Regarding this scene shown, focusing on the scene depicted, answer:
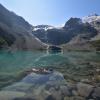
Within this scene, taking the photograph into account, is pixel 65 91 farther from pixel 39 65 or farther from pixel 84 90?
pixel 39 65

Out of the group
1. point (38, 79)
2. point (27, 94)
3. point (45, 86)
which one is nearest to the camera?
point (27, 94)

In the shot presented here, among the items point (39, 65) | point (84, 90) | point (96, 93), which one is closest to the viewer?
point (96, 93)

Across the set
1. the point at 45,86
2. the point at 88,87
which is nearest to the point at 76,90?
the point at 88,87

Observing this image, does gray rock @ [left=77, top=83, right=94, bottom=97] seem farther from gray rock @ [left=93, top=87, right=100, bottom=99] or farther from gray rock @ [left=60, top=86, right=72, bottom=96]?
gray rock @ [left=60, top=86, right=72, bottom=96]

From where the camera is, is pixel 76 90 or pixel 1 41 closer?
pixel 76 90

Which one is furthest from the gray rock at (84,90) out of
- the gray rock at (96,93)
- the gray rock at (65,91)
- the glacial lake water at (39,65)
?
the glacial lake water at (39,65)

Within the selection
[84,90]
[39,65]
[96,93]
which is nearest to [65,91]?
[84,90]

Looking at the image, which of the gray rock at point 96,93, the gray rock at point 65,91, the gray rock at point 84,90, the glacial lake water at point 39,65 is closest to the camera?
the gray rock at point 96,93

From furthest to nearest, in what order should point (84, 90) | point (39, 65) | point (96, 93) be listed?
point (39, 65)
point (84, 90)
point (96, 93)

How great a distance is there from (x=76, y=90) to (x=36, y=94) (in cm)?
370

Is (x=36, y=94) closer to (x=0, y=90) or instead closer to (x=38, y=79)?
(x=0, y=90)

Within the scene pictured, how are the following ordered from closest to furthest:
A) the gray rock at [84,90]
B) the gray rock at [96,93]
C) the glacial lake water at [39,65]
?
the gray rock at [96,93] < the gray rock at [84,90] < the glacial lake water at [39,65]

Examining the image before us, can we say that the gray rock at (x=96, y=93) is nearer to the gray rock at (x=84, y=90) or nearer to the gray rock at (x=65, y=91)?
the gray rock at (x=84, y=90)

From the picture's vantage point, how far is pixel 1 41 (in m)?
189
